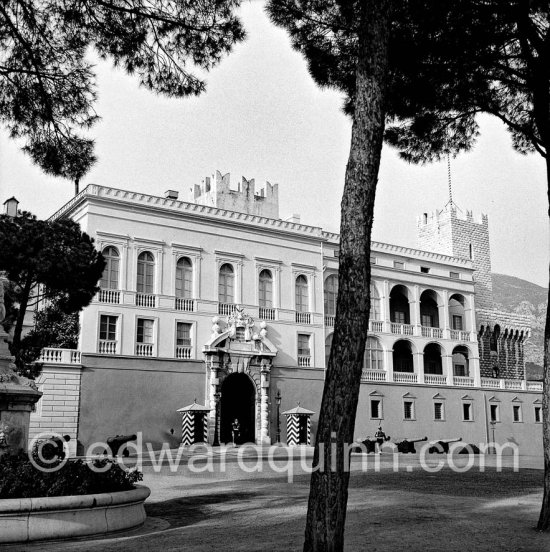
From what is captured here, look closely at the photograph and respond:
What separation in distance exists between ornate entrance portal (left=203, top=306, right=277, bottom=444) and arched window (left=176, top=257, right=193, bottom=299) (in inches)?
67.3

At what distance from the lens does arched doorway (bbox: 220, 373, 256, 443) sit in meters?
32.7

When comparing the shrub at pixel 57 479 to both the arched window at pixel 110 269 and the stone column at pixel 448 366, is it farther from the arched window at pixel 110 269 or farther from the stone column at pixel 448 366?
the stone column at pixel 448 366

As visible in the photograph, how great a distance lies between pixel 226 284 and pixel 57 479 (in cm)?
2513

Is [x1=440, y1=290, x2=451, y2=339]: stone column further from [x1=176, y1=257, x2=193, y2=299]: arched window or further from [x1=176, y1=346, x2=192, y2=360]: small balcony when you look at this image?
[x1=176, y1=346, x2=192, y2=360]: small balcony

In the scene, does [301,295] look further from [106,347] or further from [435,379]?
[106,347]

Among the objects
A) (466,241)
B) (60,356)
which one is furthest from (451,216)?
(60,356)

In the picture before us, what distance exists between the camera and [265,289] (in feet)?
114

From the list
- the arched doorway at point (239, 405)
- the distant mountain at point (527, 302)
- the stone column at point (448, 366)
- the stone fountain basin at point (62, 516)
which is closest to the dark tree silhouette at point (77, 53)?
the stone fountain basin at point (62, 516)

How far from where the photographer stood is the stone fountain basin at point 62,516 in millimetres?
7836

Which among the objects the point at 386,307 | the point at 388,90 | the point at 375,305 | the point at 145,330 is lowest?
the point at 145,330

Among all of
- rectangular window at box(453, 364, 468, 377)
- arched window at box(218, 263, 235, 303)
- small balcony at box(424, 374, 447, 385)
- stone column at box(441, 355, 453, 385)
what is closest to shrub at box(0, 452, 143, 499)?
arched window at box(218, 263, 235, 303)

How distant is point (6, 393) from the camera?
948cm

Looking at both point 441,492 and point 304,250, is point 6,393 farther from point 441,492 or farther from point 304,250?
point 304,250

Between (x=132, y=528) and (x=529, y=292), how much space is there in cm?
19273
